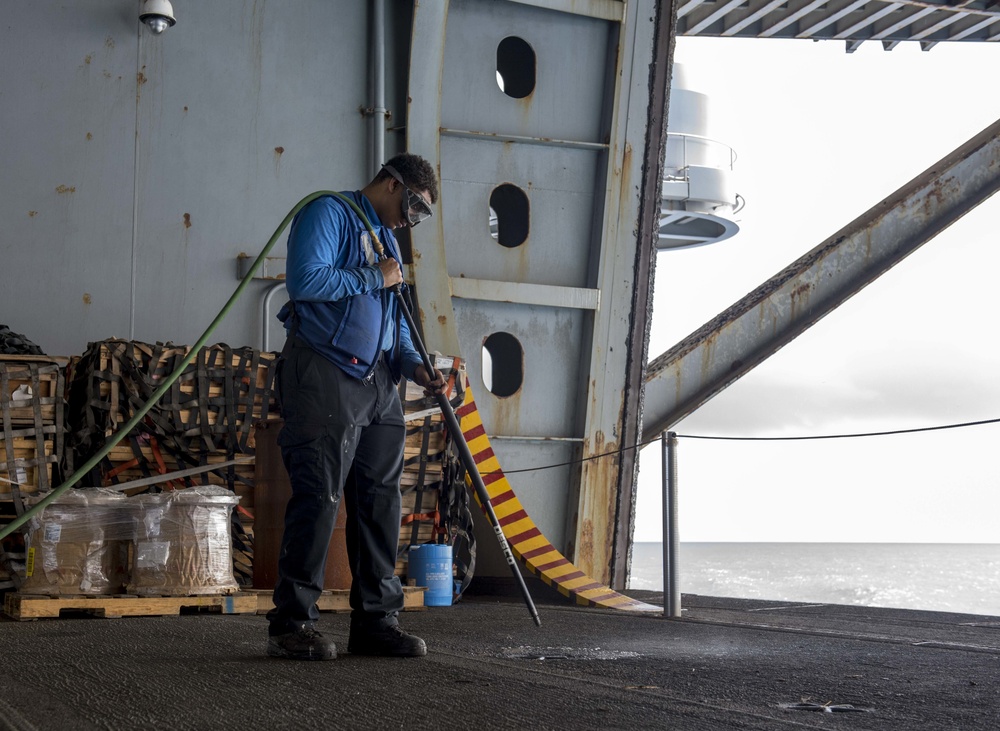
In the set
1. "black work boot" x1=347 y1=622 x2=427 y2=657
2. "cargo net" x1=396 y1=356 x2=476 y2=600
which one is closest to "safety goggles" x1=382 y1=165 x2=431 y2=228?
"black work boot" x1=347 y1=622 x2=427 y2=657

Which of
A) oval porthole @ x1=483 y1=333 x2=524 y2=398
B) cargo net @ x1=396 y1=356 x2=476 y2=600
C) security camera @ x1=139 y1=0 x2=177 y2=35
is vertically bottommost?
cargo net @ x1=396 y1=356 x2=476 y2=600

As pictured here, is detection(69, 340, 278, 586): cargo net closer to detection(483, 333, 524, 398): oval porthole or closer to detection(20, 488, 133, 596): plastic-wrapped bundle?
detection(20, 488, 133, 596): plastic-wrapped bundle

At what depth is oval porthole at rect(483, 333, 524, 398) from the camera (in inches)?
345

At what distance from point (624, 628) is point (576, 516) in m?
3.28

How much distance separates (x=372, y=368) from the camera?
13.0 feet

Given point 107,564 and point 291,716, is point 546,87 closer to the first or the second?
point 107,564

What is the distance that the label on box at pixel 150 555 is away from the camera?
595cm

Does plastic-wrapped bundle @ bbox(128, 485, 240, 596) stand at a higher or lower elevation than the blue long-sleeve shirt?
lower

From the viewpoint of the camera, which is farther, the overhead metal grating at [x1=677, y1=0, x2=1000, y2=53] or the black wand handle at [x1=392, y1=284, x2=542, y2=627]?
the overhead metal grating at [x1=677, y1=0, x2=1000, y2=53]

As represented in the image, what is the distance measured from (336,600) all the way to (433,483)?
1.36 m

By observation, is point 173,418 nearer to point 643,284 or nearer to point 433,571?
point 433,571

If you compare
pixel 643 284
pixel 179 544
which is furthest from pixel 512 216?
pixel 179 544

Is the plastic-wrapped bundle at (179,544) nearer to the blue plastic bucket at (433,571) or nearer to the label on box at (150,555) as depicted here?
the label on box at (150,555)

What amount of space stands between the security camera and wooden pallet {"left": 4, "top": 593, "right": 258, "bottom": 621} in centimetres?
397
